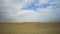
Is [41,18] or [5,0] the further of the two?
[41,18]

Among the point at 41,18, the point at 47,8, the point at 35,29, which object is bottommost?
the point at 35,29

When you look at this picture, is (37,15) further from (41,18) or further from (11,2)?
(11,2)

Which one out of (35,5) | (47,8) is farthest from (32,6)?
(47,8)

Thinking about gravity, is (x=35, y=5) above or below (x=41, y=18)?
above

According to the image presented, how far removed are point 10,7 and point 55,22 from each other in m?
0.58

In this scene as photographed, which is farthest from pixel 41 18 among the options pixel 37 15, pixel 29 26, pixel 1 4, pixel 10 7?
pixel 1 4

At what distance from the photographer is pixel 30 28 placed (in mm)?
1354

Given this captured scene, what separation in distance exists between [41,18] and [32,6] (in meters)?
0.20

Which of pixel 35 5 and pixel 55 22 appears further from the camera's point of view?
pixel 55 22

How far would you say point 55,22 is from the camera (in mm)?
1430

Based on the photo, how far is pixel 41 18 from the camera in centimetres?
141

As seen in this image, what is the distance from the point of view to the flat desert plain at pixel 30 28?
1.32 meters

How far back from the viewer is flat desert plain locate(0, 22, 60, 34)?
4.32 feet

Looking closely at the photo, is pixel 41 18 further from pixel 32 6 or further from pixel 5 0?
pixel 5 0
